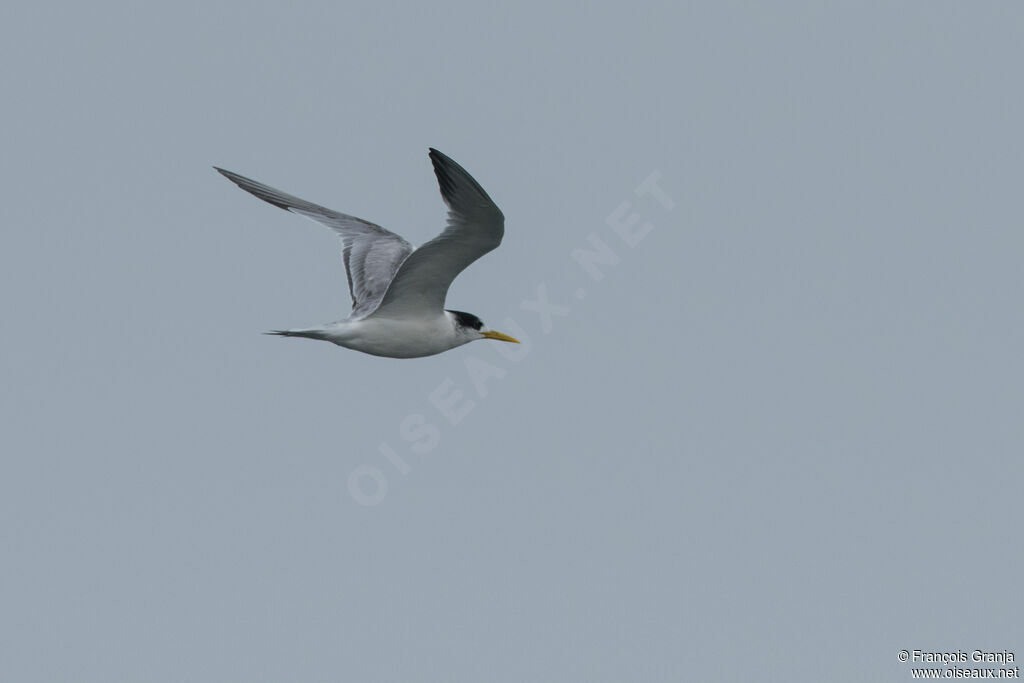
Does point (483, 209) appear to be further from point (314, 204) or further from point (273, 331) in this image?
point (314, 204)

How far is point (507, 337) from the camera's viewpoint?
572 inches

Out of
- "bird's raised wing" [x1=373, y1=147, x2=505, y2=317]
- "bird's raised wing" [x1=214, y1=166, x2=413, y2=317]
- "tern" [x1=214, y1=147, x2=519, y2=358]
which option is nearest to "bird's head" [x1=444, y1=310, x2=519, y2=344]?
"tern" [x1=214, y1=147, x2=519, y2=358]

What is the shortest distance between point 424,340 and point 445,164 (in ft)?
9.23

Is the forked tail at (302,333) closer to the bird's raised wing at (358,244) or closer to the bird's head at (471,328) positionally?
the bird's raised wing at (358,244)

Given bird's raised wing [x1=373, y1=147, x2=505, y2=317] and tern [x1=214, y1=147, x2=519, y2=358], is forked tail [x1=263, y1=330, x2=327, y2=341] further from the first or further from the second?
bird's raised wing [x1=373, y1=147, x2=505, y2=317]

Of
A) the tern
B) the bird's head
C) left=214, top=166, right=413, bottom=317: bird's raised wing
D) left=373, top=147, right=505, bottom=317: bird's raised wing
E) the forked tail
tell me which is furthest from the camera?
left=214, top=166, right=413, bottom=317: bird's raised wing

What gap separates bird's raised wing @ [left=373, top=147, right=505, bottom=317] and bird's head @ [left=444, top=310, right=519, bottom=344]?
390mm

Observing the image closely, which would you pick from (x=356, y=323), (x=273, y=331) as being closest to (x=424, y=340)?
(x=356, y=323)

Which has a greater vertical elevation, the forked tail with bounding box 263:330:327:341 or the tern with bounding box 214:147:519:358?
the tern with bounding box 214:147:519:358

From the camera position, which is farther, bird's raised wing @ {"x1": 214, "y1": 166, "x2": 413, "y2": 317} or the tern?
bird's raised wing @ {"x1": 214, "y1": 166, "x2": 413, "y2": 317}

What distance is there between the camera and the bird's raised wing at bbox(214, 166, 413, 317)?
14.7m

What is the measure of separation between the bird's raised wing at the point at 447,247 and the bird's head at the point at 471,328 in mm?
390

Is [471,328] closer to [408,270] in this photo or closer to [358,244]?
[408,270]

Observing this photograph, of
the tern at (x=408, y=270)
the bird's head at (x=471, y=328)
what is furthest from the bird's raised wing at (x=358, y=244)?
the bird's head at (x=471, y=328)
